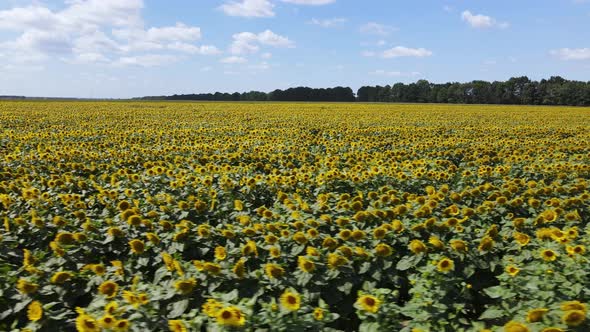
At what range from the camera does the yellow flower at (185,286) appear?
2912 millimetres

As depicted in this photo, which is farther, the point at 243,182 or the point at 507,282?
the point at 243,182

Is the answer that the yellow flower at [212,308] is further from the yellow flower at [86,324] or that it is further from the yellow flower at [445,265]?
the yellow flower at [445,265]

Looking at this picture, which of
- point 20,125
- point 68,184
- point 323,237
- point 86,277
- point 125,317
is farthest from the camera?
point 20,125

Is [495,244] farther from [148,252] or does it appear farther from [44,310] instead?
[44,310]

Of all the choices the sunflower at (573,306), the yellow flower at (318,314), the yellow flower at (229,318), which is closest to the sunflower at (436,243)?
the sunflower at (573,306)

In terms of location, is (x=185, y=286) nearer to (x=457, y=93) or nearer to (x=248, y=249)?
(x=248, y=249)

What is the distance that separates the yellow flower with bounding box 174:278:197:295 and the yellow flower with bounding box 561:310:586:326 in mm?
2213

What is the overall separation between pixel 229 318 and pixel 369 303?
32.8 inches

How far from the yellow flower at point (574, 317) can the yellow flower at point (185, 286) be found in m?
2.21

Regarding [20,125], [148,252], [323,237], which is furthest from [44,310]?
[20,125]

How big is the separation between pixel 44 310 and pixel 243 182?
3595 millimetres

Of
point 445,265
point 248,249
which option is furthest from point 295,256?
point 445,265

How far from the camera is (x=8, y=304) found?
9.95 feet

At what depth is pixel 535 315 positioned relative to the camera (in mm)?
2490
